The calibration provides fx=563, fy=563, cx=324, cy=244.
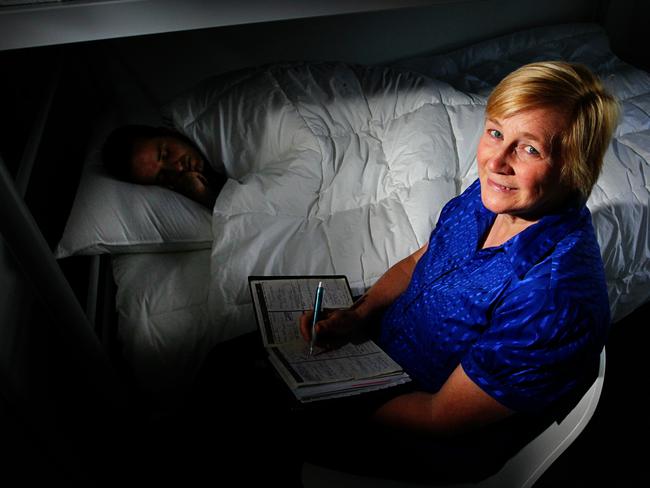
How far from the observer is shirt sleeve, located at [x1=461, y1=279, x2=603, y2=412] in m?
0.79

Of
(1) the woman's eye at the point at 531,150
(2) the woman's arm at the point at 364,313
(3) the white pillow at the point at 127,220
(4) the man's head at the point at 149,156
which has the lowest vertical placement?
(2) the woman's arm at the point at 364,313

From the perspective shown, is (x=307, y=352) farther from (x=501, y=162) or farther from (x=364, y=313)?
(x=501, y=162)

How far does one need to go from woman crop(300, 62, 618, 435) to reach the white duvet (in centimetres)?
45

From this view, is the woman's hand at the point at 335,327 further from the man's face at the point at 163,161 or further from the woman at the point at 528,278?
the man's face at the point at 163,161

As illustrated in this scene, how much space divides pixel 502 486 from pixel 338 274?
0.61 m

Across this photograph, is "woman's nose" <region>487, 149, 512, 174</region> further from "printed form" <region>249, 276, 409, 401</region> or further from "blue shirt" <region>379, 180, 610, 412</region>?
"printed form" <region>249, 276, 409, 401</region>

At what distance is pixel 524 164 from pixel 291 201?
2.33ft

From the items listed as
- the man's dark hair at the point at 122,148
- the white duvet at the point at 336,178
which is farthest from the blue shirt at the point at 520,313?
the man's dark hair at the point at 122,148

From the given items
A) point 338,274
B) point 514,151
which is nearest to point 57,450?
point 338,274

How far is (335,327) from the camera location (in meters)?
1.13

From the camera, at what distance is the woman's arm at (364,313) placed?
109 cm

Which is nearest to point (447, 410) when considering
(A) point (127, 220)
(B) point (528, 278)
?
(B) point (528, 278)

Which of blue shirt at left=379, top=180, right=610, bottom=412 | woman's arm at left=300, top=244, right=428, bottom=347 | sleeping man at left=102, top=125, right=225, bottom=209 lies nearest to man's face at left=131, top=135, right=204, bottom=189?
sleeping man at left=102, top=125, right=225, bottom=209

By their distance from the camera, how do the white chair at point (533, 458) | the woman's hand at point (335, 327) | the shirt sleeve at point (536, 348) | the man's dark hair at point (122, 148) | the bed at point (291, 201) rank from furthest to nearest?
1. the man's dark hair at point (122, 148)
2. the bed at point (291, 201)
3. the woman's hand at point (335, 327)
4. the white chair at point (533, 458)
5. the shirt sleeve at point (536, 348)
